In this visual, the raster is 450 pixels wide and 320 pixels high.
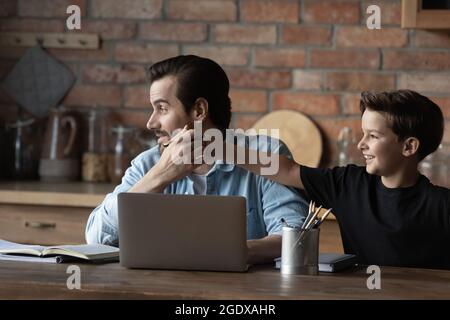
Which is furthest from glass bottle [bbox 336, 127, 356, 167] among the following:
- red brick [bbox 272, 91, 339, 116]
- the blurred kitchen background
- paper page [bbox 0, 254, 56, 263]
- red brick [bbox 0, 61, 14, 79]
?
paper page [bbox 0, 254, 56, 263]

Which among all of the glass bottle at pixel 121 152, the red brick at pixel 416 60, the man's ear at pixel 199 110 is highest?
the red brick at pixel 416 60

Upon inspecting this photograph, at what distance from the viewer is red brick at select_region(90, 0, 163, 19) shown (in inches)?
147

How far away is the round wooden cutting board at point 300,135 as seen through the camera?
141 inches

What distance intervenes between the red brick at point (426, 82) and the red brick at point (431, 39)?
12cm

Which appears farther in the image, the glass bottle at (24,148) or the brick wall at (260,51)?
the glass bottle at (24,148)

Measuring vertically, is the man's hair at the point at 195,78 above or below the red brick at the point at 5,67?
below

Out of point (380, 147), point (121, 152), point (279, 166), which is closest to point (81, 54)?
point (121, 152)

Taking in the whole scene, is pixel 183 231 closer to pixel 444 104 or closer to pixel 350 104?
pixel 350 104

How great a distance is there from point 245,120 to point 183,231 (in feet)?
6.04

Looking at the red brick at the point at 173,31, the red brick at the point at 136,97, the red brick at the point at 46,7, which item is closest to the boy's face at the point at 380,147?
the red brick at the point at 173,31

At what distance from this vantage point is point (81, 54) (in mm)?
3807

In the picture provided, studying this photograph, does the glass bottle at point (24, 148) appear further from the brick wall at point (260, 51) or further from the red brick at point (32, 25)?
the red brick at point (32, 25)

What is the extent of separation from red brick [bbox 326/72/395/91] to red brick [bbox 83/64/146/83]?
32.6 inches

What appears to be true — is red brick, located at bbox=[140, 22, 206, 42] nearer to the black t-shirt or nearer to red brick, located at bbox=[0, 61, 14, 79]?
red brick, located at bbox=[0, 61, 14, 79]
